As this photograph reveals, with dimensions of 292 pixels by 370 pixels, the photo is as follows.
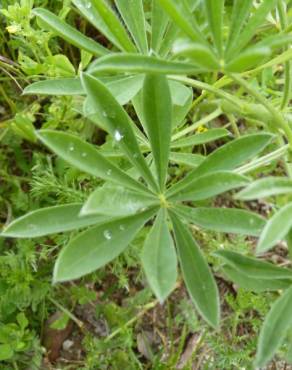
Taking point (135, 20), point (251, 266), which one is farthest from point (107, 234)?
point (135, 20)

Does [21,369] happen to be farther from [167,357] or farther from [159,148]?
[159,148]

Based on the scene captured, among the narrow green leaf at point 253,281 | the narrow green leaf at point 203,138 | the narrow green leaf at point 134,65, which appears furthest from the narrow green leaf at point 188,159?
the narrow green leaf at point 134,65

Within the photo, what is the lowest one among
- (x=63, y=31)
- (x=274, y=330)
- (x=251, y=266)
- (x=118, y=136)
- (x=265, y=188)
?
(x=274, y=330)

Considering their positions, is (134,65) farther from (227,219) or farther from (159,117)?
(227,219)

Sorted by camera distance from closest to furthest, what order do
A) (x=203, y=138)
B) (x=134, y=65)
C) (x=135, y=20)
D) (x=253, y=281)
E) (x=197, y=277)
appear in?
(x=134, y=65) < (x=197, y=277) < (x=253, y=281) < (x=135, y=20) < (x=203, y=138)

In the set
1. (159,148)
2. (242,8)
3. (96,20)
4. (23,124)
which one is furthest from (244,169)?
(23,124)

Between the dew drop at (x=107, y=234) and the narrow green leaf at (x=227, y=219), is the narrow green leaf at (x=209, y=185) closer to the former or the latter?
the narrow green leaf at (x=227, y=219)

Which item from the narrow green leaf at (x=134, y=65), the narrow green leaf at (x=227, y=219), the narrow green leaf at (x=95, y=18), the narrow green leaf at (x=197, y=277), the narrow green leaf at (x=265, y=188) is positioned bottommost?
the narrow green leaf at (x=197, y=277)
